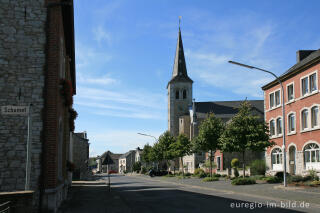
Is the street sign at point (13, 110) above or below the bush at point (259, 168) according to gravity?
above

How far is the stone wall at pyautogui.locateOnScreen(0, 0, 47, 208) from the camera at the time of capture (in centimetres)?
1170

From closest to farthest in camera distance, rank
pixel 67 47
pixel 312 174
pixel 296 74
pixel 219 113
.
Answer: pixel 67 47
pixel 312 174
pixel 296 74
pixel 219 113

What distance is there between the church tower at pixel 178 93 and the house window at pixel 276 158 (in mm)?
54398

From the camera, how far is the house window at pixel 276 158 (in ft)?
118

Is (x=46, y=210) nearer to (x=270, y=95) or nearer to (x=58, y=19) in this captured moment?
(x=58, y=19)

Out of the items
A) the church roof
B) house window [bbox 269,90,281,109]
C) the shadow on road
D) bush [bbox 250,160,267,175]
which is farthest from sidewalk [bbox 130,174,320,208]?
the church roof

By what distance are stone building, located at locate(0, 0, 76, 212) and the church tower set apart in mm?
A: 79652

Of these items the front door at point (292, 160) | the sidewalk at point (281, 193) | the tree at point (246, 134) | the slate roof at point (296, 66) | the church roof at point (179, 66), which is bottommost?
the sidewalk at point (281, 193)

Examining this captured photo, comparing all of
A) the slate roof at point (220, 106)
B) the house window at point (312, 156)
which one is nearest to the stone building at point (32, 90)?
the house window at point (312, 156)

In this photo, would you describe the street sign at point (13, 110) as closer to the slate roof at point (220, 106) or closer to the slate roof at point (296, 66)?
the slate roof at point (296, 66)

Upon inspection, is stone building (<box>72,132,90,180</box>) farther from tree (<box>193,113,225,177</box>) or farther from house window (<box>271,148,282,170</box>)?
house window (<box>271,148,282,170</box>)

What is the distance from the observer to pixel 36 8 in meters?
12.5

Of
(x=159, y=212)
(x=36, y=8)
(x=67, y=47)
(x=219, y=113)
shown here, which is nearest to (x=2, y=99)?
(x=36, y=8)

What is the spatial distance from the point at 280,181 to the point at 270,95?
43.3ft
